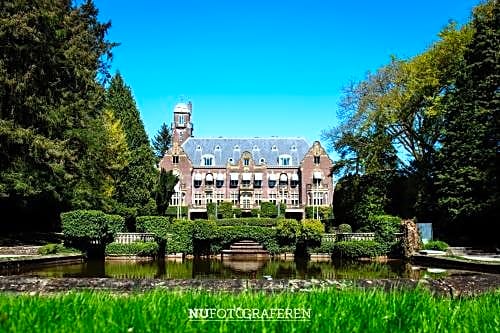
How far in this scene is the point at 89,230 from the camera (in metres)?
24.2

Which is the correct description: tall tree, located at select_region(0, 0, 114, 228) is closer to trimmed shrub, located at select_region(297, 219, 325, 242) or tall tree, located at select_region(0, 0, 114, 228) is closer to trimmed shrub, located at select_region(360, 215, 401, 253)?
trimmed shrub, located at select_region(297, 219, 325, 242)

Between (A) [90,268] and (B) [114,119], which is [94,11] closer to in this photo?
(B) [114,119]

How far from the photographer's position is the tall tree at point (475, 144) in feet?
90.4

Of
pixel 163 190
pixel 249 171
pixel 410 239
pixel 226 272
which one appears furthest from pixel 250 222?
pixel 226 272

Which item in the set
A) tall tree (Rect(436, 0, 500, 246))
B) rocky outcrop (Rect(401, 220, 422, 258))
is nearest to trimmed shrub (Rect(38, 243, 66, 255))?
rocky outcrop (Rect(401, 220, 422, 258))

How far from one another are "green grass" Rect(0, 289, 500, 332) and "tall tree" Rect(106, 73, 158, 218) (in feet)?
118

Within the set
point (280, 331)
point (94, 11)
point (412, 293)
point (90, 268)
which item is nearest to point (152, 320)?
point (280, 331)

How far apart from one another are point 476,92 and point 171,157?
4821 cm

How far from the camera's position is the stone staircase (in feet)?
91.2

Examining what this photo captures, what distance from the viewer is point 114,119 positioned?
147 ft

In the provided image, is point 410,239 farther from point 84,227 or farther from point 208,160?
point 208,160

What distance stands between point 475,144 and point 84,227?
77.2 ft

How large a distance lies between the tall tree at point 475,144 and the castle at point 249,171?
126 ft

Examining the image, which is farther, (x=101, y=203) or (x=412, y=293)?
(x=101, y=203)
